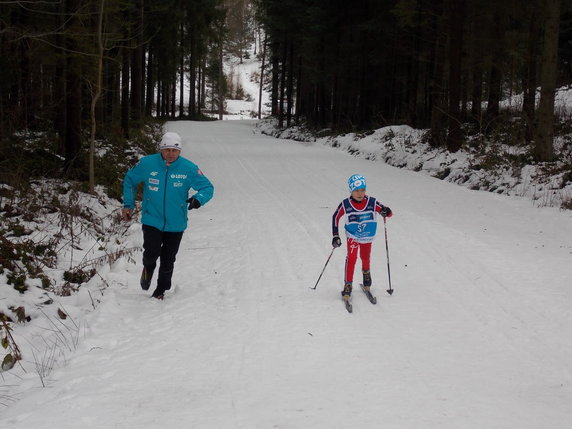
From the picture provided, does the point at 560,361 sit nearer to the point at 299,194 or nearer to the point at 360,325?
the point at 360,325

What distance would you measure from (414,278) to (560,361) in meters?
2.64

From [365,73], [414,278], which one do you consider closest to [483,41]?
[365,73]

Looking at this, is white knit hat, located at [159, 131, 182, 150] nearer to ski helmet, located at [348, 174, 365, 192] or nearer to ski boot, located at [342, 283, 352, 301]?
ski helmet, located at [348, 174, 365, 192]

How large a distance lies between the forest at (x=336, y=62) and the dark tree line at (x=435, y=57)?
2.5 inches

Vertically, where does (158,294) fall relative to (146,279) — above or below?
below

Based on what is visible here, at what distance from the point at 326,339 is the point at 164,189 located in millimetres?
2731

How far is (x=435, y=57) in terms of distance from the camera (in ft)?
69.9

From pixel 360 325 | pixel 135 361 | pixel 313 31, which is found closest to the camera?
pixel 135 361

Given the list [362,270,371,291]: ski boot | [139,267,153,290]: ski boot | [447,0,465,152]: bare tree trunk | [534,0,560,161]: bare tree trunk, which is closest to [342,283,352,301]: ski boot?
[362,270,371,291]: ski boot

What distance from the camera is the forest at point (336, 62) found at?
1227 centimetres

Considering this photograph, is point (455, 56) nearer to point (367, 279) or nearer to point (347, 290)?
point (367, 279)

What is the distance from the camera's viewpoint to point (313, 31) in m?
30.5

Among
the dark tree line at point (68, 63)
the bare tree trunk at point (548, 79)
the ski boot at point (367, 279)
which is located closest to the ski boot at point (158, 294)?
the ski boot at point (367, 279)

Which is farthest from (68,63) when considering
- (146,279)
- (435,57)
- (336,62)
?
(336,62)
